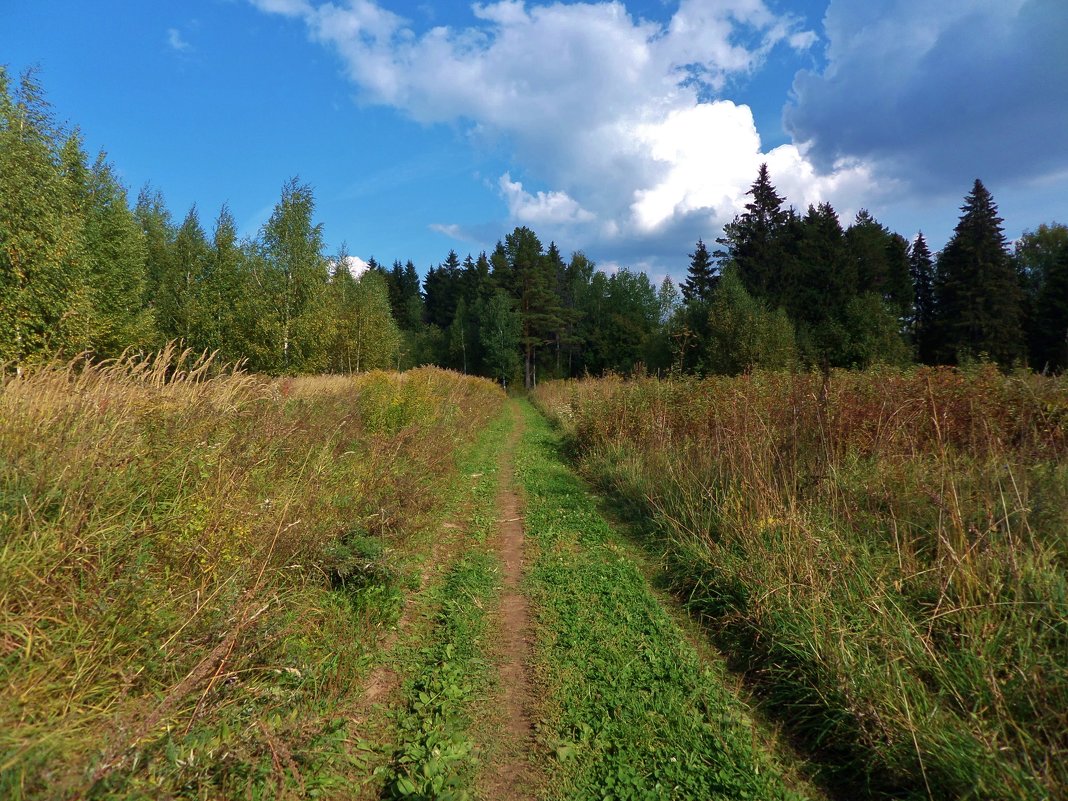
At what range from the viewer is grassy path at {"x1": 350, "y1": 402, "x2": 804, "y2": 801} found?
8.52ft

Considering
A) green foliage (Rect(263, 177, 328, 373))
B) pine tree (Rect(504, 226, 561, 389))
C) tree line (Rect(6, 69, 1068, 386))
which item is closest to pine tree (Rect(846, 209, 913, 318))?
tree line (Rect(6, 69, 1068, 386))

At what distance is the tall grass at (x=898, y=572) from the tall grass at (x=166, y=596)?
8.82 ft

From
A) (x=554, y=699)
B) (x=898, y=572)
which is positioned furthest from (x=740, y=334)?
(x=554, y=699)

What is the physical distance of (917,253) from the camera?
46750 mm

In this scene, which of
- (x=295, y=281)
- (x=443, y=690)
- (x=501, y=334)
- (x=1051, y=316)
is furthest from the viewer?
(x=501, y=334)

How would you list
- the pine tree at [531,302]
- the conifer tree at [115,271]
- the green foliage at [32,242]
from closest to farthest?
the green foliage at [32,242] → the conifer tree at [115,271] → the pine tree at [531,302]

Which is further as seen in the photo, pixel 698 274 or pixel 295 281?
pixel 698 274

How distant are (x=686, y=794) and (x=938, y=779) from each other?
1.11m

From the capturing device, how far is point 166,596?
9.27 feet

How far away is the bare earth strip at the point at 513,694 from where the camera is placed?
2615 millimetres

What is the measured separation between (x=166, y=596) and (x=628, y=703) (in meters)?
2.64

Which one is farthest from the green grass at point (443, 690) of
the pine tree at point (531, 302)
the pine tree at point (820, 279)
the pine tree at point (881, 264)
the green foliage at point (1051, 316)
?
the pine tree at point (531, 302)

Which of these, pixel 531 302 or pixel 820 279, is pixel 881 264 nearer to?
pixel 820 279

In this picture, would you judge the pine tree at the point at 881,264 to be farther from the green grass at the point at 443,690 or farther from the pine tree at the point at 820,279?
the green grass at the point at 443,690
